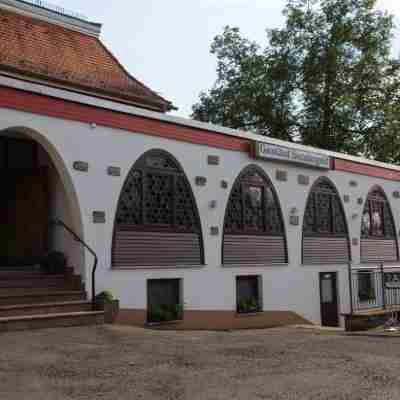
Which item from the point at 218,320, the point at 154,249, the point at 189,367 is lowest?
the point at 189,367

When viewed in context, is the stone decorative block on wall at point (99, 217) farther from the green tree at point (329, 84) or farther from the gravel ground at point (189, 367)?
the green tree at point (329, 84)

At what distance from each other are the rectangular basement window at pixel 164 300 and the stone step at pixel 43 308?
6.04ft

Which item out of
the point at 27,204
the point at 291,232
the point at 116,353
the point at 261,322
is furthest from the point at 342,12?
the point at 116,353

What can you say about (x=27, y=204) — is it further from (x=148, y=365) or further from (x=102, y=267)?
(x=148, y=365)

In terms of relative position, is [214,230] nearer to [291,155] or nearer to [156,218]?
[156,218]

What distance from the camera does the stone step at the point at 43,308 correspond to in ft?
34.3

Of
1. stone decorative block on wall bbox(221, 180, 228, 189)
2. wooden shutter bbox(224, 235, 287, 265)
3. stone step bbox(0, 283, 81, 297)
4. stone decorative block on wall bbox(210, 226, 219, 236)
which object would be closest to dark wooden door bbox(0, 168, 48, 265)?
stone step bbox(0, 283, 81, 297)

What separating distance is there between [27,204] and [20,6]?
24.6 ft

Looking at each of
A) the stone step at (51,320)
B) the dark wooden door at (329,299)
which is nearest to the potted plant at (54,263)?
the stone step at (51,320)

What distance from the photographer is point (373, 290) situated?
1964cm

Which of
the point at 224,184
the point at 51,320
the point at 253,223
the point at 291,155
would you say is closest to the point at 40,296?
the point at 51,320

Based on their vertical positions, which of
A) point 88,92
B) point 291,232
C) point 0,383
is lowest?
point 0,383

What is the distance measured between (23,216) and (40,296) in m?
2.53

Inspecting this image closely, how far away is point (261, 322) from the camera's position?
15508mm
